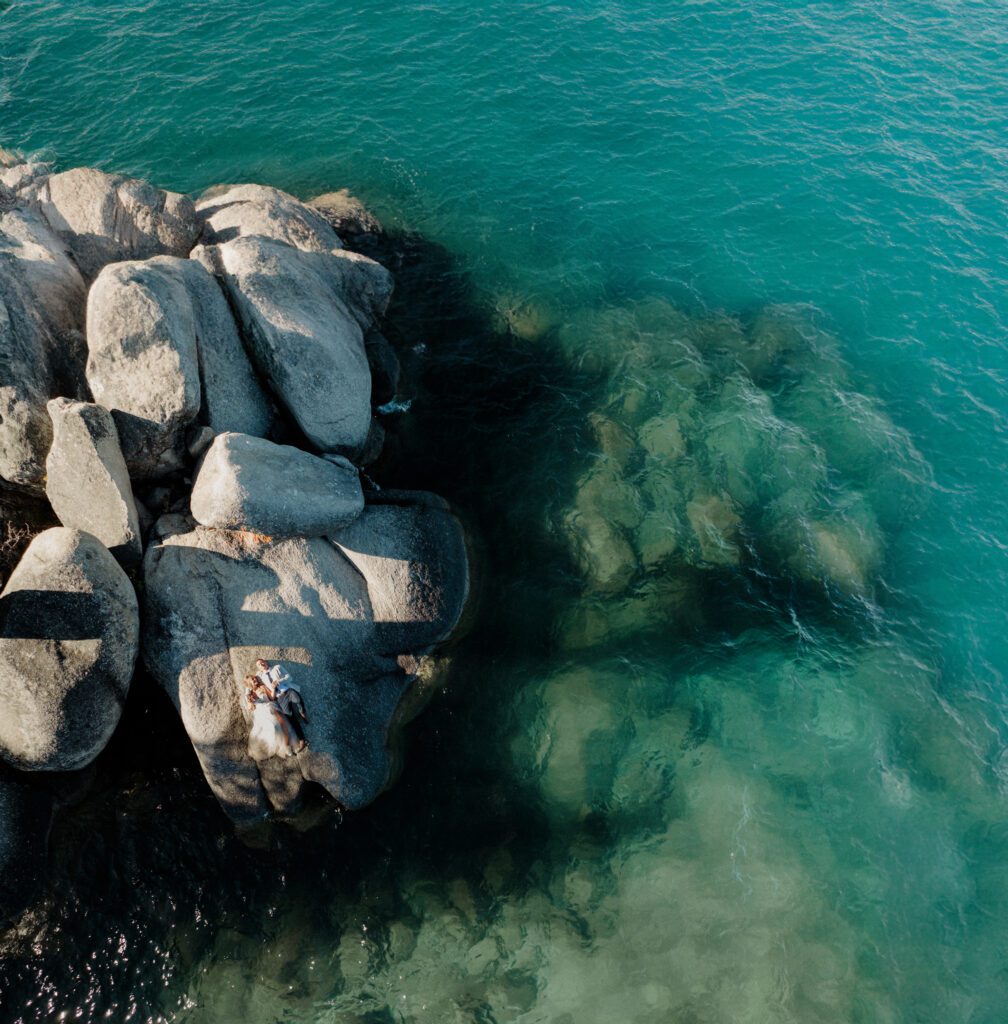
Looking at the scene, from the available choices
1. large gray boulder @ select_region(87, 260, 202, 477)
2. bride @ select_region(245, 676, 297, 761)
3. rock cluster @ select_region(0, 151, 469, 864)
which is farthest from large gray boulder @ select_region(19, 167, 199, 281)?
bride @ select_region(245, 676, 297, 761)

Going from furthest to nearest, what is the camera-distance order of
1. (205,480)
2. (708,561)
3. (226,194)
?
1. (226,194)
2. (708,561)
3. (205,480)

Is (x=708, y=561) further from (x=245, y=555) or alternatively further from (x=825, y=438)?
(x=245, y=555)

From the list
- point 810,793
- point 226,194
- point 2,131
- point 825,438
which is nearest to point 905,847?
point 810,793

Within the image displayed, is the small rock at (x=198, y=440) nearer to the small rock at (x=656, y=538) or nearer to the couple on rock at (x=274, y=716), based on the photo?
the couple on rock at (x=274, y=716)

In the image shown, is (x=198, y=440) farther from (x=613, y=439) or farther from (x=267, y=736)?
(x=613, y=439)

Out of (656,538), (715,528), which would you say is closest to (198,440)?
(656,538)

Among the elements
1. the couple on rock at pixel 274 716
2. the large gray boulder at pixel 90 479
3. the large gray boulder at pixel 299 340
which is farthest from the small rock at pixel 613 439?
the large gray boulder at pixel 90 479

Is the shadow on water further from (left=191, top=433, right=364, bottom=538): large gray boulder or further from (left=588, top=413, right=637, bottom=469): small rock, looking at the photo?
(left=191, top=433, right=364, bottom=538): large gray boulder
